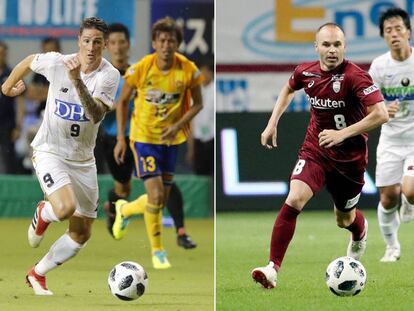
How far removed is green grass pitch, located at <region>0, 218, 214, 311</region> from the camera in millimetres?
8219

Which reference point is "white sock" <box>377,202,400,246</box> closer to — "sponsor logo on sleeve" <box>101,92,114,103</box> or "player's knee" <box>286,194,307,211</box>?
"player's knee" <box>286,194,307,211</box>

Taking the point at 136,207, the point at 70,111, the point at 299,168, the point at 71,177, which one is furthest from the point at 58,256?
the point at 136,207

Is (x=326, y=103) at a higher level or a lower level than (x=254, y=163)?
higher

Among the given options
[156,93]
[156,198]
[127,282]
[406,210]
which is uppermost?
[156,93]

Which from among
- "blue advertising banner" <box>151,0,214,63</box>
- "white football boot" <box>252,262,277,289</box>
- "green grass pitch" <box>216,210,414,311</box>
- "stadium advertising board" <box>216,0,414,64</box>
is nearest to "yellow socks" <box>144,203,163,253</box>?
"green grass pitch" <box>216,210,414,311</box>

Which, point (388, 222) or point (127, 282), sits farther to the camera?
point (388, 222)

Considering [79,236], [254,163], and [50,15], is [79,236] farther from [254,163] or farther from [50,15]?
[50,15]

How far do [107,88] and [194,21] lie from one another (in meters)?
8.62

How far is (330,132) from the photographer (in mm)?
8320

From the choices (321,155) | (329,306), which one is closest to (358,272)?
(329,306)

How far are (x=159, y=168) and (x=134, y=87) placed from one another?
785 millimetres

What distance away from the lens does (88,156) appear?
28.8 ft

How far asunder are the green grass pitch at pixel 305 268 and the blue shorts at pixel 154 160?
91 centimetres

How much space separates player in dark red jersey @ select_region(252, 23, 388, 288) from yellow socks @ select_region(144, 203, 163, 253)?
2.12m
